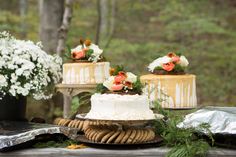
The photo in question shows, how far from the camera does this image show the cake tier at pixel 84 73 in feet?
9.36

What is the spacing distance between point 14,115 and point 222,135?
126 cm

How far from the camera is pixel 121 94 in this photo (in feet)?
7.55

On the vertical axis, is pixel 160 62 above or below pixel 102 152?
above

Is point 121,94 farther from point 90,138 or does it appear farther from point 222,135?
point 222,135

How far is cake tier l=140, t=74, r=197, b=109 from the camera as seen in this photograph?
2.73 m

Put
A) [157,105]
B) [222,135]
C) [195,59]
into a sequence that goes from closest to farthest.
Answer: [222,135] → [157,105] → [195,59]

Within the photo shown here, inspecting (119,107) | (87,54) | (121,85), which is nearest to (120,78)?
(121,85)

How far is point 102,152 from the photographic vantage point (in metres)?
2.22

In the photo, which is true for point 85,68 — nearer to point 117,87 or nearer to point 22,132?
point 117,87

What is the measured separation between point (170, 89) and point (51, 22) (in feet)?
8.19

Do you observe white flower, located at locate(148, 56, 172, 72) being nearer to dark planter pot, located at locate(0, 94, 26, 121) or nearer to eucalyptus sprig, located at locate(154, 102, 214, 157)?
eucalyptus sprig, located at locate(154, 102, 214, 157)

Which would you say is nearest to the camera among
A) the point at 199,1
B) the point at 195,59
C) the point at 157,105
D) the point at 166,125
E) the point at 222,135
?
the point at 222,135

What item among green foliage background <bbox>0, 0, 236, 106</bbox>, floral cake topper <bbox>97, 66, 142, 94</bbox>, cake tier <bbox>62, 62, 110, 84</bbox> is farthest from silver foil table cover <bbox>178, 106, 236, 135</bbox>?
green foliage background <bbox>0, 0, 236, 106</bbox>

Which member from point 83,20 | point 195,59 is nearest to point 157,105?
point 195,59
